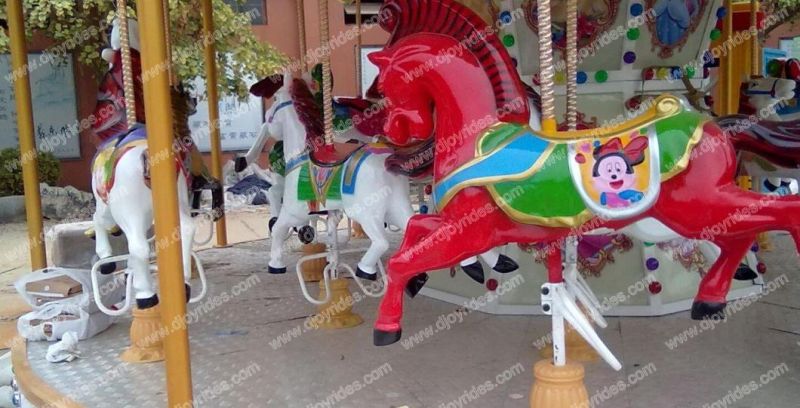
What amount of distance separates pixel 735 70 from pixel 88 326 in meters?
5.70

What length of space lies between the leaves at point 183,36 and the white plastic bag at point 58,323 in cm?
611

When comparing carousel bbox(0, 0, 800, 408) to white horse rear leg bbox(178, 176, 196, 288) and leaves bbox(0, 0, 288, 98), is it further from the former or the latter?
leaves bbox(0, 0, 288, 98)

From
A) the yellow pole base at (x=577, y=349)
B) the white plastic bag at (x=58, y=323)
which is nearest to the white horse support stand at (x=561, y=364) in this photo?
the yellow pole base at (x=577, y=349)

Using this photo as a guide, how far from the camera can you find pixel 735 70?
21.7 ft

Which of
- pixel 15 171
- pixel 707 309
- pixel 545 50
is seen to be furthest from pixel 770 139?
pixel 15 171

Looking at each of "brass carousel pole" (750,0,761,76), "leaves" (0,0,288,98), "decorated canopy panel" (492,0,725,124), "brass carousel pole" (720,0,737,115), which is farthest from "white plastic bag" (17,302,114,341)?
"leaves" (0,0,288,98)

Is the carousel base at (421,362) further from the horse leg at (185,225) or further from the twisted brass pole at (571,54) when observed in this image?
the twisted brass pole at (571,54)

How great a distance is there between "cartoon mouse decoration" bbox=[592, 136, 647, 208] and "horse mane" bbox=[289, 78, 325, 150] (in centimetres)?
240

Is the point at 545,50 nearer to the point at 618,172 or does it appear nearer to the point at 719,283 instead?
the point at 618,172

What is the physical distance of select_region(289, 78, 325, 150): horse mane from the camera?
4.68 metres

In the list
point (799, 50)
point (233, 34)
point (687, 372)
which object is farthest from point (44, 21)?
point (799, 50)

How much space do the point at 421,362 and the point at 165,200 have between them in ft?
5.29

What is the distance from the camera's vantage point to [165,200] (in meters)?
2.87

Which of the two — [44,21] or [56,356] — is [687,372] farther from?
[44,21]
